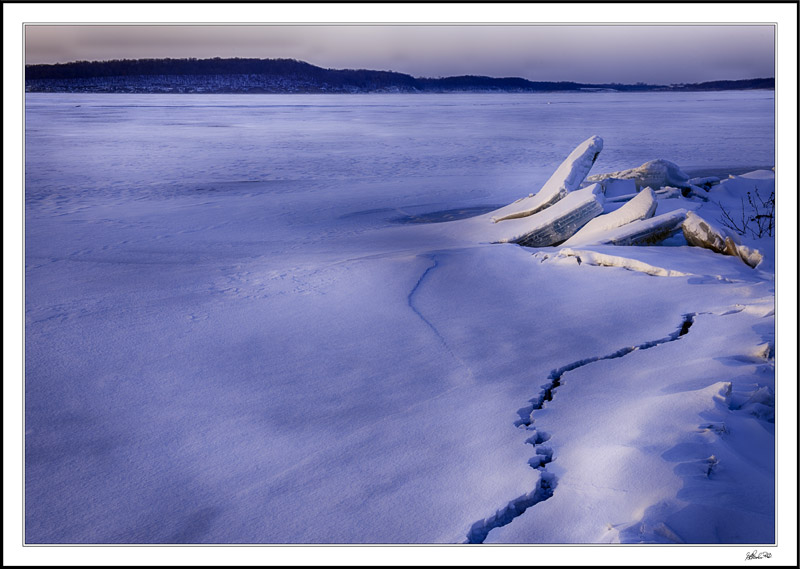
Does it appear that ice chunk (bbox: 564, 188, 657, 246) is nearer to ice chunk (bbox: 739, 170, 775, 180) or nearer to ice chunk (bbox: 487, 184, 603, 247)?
ice chunk (bbox: 487, 184, 603, 247)

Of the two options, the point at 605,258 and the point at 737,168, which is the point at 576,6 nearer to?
the point at 605,258

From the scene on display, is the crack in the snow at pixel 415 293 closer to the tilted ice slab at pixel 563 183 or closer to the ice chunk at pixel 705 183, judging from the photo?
the tilted ice slab at pixel 563 183

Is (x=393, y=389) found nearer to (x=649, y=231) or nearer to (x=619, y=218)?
(x=649, y=231)

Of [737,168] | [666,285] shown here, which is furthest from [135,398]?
[737,168]

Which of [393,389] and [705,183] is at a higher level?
[705,183]

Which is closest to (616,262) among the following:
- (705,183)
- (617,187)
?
(617,187)
